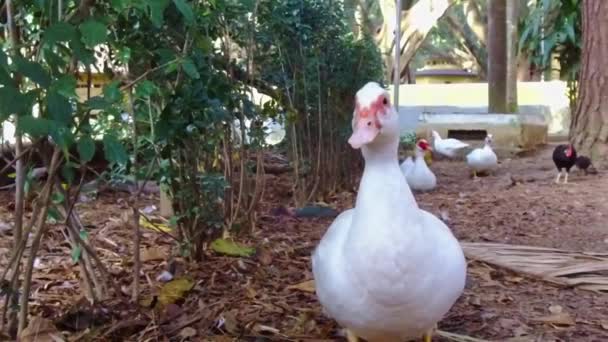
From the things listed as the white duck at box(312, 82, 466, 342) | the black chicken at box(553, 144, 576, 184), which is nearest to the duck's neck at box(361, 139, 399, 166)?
the white duck at box(312, 82, 466, 342)

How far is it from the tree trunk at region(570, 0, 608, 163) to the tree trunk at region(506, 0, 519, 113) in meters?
6.13

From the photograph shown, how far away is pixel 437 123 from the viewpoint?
10.9 meters

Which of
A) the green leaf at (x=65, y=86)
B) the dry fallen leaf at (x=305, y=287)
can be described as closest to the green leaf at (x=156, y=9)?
the green leaf at (x=65, y=86)

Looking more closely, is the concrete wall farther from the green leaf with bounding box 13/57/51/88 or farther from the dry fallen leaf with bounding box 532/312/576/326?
the green leaf with bounding box 13/57/51/88

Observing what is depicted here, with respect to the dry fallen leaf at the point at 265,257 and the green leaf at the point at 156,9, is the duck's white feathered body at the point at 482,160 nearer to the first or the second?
the dry fallen leaf at the point at 265,257

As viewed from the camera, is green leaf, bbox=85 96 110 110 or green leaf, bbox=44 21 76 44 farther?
green leaf, bbox=85 96 110 110

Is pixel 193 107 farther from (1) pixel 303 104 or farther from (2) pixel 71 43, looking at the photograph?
(1) pixel 303 104

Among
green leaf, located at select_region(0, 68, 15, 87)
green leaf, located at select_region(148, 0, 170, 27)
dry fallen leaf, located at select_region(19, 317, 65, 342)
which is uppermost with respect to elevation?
green leaf, located at select_region(148, 0, 170, 27)

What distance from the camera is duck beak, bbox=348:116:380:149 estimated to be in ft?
7.54

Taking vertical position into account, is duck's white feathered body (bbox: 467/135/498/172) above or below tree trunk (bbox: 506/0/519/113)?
below

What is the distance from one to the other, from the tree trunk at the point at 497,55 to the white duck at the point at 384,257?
10148mm

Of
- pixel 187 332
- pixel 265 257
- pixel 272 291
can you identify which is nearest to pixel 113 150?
pixel 187 332

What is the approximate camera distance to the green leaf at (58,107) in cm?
178

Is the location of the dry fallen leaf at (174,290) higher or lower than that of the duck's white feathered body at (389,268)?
lower
